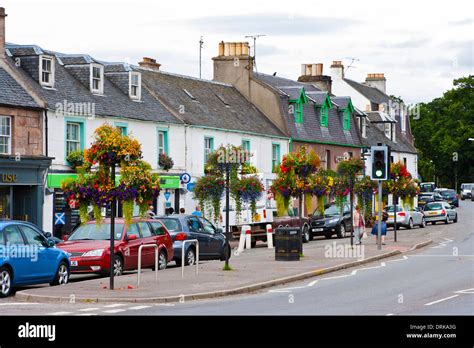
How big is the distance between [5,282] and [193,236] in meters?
10.5

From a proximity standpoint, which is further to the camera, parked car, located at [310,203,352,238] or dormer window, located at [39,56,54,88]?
parked car, located at [310,203,352,238]

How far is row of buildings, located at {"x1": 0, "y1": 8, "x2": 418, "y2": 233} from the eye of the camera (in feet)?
122

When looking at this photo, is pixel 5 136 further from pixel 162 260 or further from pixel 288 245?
pixel 288 245

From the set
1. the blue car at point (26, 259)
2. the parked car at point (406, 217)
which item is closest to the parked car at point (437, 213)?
the parked car at point (406, 217)

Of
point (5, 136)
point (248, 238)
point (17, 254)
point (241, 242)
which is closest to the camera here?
point (17, 254)

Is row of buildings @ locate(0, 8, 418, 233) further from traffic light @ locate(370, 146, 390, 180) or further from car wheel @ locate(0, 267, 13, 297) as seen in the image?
traffic light @ locate(370, 146, 390, 180)

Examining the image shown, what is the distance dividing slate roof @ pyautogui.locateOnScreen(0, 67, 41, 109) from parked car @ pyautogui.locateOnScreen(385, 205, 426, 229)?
26.0m

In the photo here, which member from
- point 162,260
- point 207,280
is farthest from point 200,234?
point 207,280

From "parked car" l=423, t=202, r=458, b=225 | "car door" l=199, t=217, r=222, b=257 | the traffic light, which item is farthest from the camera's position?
"parked car" l=423, t=202, r=458, b=225

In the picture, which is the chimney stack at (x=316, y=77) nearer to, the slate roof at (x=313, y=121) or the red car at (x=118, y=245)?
the slate roof at (x=313, y=121)

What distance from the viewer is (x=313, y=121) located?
63500mm

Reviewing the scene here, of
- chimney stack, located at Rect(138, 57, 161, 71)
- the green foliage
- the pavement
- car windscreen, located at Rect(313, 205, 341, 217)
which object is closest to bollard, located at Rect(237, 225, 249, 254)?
the pavement

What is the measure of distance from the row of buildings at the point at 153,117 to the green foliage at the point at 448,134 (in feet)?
137

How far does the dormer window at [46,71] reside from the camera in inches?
1558
